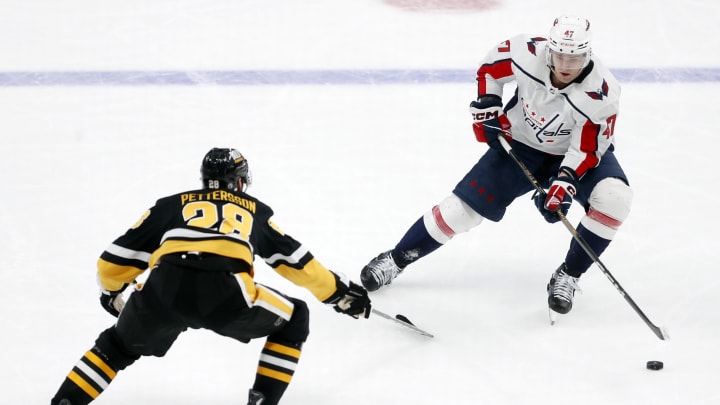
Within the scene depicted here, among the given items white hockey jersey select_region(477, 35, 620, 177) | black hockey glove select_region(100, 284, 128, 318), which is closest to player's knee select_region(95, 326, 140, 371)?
black hockey glove select_region(100, 284, 128, 318)

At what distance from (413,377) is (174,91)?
2658mm

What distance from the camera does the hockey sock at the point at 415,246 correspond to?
3.65 metres

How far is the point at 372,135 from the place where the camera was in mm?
4898

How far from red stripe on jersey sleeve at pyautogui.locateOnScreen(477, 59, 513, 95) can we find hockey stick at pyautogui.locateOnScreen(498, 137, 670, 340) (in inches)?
7.4

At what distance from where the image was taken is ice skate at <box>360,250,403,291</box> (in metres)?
3.64

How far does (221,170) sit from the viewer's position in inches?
108

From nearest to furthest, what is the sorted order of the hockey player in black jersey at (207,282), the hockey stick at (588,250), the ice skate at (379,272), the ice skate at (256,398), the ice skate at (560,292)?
the hockey player in black jersey at (207,282) → the ice skate at (256,398) → the hockey stick at (588,250) → the ice skate at (560,292) → the ice skate at (379,272)

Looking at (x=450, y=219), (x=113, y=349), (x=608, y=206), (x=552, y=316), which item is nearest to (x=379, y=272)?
(x=450, y=219)

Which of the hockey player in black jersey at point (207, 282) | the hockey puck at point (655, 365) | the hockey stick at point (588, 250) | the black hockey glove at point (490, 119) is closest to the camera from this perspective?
the hockey player in black jersey at point (207, 282)

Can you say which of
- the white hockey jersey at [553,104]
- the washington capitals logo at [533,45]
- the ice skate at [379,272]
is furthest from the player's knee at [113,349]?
the washington capitals logo at [533,45]

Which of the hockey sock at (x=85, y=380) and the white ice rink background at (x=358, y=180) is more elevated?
the hockey sock at (x=85, y=380)

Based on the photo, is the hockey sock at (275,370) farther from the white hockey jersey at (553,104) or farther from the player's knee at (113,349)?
the white hockey jersey at (553,104)

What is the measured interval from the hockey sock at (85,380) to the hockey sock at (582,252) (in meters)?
1.62

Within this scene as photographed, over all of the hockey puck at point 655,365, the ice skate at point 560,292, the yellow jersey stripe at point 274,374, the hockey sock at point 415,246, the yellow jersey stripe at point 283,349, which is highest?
the yellow jersey stripe at point 283,349
